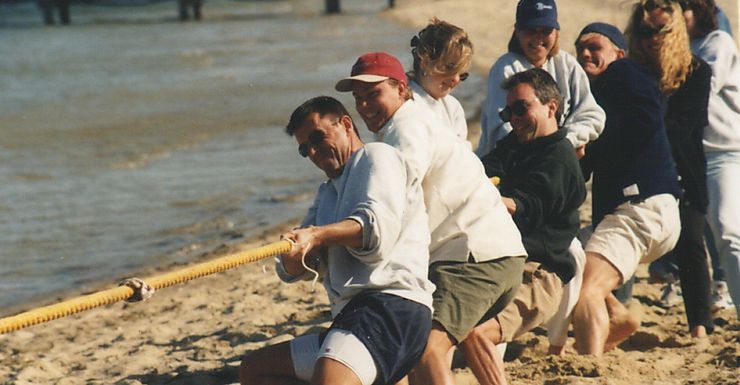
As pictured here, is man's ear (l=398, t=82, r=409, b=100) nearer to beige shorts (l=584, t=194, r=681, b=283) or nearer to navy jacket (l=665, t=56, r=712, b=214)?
beige shorts (l=584, t=194, r=681, b=283)

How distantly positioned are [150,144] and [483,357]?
507 inches

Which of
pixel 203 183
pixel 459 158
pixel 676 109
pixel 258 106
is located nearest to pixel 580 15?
pixel 258 106

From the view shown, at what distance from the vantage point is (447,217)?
4.42m

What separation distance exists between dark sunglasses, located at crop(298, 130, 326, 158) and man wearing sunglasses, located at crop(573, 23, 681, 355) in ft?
6.16

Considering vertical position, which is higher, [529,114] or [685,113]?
[529,114]

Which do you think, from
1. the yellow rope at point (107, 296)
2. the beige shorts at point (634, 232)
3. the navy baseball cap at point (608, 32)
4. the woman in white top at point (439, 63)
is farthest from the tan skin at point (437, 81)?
the yellow rope at point (107, 296)

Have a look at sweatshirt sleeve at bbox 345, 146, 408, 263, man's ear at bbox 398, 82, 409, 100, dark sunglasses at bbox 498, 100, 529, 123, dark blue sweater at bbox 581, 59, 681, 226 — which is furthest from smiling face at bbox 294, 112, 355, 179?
dark blue sweater at bbox 581, 59, 681, 226

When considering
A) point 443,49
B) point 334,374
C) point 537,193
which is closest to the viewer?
point 334,374

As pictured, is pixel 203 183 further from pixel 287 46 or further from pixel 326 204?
pixel 287 46

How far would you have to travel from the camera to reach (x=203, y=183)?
532 inches

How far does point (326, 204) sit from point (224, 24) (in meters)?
41.3

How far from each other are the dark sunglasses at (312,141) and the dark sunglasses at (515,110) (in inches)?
50.6

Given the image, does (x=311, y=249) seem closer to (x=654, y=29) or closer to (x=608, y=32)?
(x=654, y=29)

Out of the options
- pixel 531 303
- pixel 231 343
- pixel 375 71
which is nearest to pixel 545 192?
pixel 531 303
